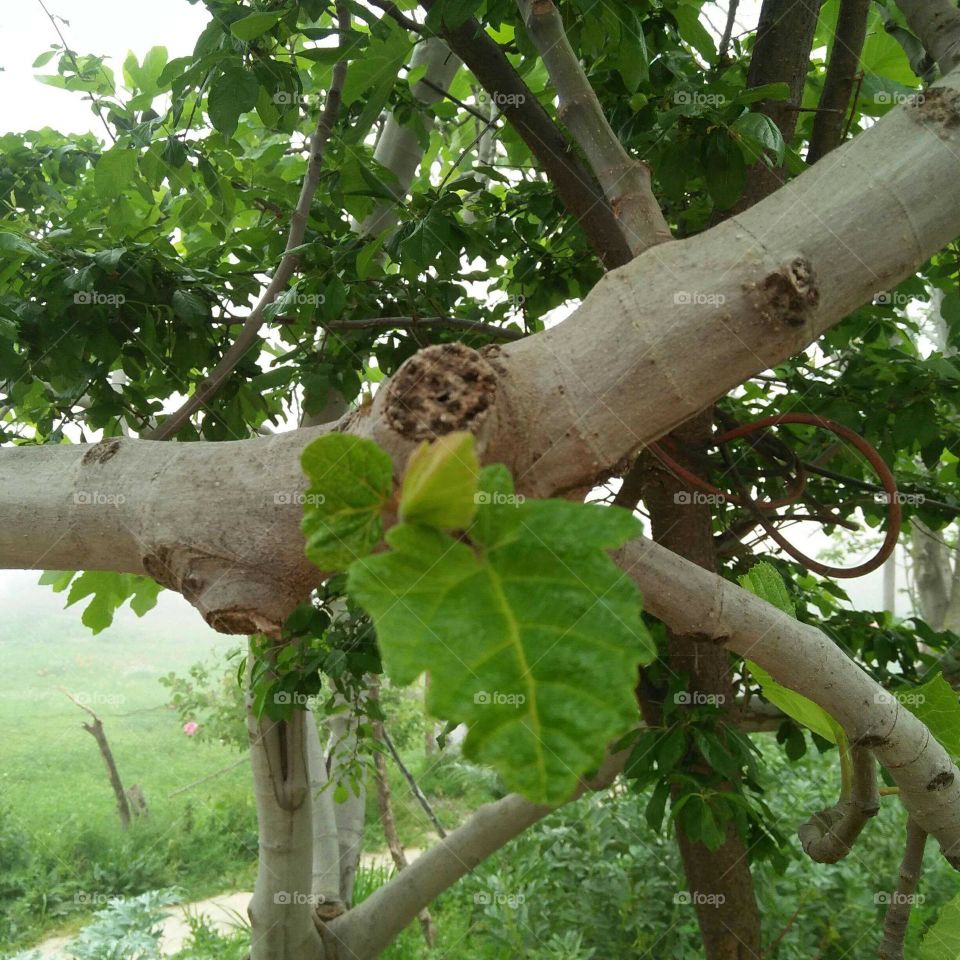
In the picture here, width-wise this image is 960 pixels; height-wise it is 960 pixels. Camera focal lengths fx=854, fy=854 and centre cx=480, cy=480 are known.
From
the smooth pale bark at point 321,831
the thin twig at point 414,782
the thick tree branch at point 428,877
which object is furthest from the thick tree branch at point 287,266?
the thin twig at point 414,782

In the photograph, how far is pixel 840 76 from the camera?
1139 millimetres

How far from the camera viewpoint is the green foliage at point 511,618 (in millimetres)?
228

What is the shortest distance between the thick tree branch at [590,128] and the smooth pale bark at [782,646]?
0.86 ft

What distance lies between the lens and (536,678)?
23cm

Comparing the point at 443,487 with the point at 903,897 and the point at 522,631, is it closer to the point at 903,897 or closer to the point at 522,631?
the point at 522,631

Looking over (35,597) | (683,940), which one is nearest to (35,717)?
(35,597)

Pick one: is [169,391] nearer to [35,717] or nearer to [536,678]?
[536,678]

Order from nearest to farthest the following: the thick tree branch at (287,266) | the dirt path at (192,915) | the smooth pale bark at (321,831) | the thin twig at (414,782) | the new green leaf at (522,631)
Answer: the new green leaf at (522,631)
the thick tree branch at (287,266)
the smooth pale bark at (321,831)
the thin twig at (414,782)
the dirt path at (192,915)

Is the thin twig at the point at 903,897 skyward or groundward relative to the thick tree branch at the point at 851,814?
groundward

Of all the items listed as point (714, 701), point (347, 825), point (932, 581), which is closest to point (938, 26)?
Result: point (714, 701)

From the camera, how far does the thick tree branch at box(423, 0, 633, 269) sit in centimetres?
107

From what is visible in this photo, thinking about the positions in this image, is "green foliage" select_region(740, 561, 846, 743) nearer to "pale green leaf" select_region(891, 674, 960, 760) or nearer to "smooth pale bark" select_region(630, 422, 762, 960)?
"pale green leaf" select_region(891, 674, 960, 760)

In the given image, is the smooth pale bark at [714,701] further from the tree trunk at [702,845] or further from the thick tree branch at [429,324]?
the thick tree branch at [429,324]

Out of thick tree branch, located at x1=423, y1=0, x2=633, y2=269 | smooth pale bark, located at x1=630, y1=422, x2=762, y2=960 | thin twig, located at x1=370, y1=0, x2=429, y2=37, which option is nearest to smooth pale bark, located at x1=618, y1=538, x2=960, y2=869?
thick tree branch, located at x1=423, y1=0, x2=633, y2=269
